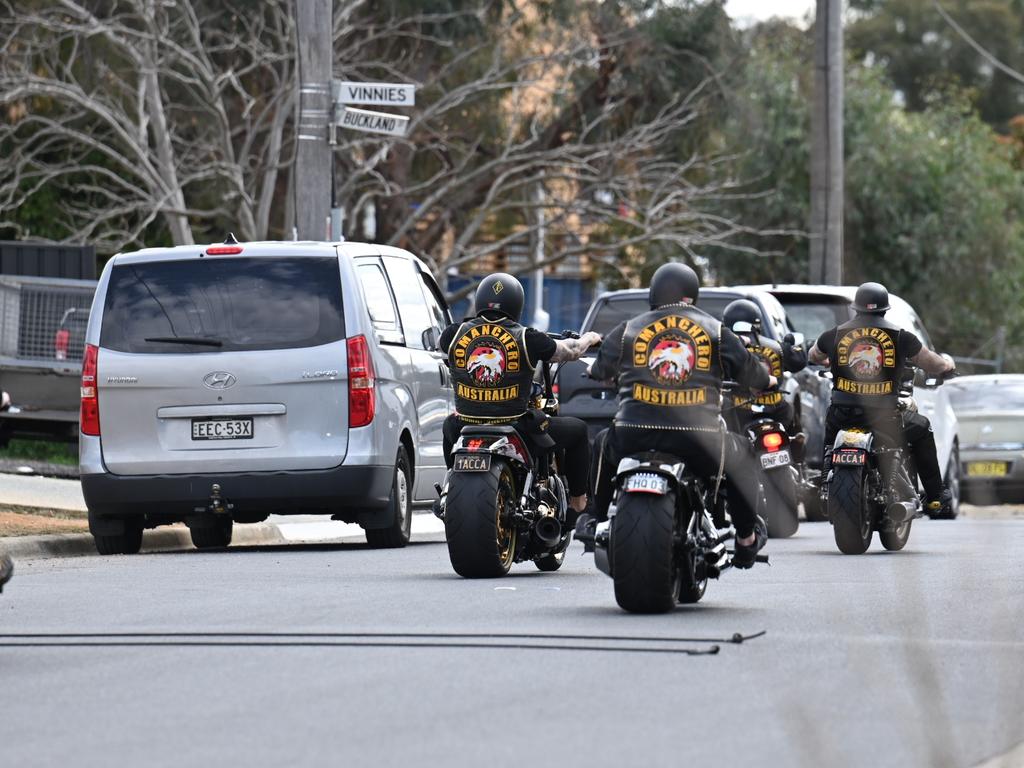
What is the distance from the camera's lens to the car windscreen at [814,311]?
67.7ft

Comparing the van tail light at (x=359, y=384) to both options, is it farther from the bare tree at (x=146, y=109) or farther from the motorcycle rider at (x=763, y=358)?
the bare tree at (x=146, y=109)

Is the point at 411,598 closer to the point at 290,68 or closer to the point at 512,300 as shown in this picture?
the point at 512,300

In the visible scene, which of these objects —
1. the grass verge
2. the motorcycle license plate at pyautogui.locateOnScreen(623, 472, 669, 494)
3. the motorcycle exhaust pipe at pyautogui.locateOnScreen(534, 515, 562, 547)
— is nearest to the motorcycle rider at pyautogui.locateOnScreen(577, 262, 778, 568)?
the motorcycle license plate at pyautogui.locateOnScreen(623, 472, 669, 494)

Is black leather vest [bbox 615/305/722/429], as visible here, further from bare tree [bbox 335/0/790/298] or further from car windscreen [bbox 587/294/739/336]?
bare tree [bbox 335/0/790/298]

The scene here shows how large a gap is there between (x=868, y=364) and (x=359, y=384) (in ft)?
10.9

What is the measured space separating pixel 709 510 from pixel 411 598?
149cm

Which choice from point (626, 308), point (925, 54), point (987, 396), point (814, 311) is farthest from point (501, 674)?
point (925, 54)

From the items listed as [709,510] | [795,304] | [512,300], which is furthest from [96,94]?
[709,510]

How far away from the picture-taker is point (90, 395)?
Result: 46.1 feet

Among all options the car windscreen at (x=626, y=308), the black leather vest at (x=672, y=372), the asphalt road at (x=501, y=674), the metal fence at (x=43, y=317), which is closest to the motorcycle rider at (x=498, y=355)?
the asphalt road at (x=501, y=674)

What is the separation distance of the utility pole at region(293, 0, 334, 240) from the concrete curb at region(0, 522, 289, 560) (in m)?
2.85

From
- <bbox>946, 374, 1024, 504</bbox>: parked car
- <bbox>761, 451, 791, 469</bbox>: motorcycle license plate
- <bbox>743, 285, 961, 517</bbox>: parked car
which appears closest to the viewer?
<bbox>761, 451, 791, 469</bbox>: motorcycle license plate

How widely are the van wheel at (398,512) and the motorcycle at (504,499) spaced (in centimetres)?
204

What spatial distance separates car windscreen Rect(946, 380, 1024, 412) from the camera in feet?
86.4
